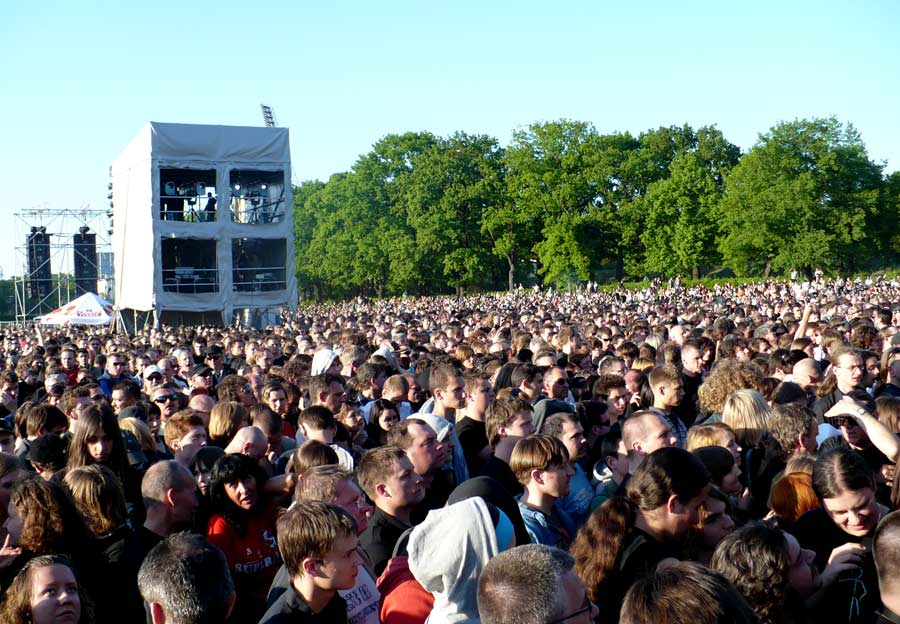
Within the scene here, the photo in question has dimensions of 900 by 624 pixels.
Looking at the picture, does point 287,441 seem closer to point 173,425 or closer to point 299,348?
point 173,425

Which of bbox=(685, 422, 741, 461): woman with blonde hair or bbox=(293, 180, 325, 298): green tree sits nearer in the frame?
bbox=(685, 422, 741, 461): woman with blonde hair

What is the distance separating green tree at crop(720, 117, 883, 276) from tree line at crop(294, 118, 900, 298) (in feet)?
0.32

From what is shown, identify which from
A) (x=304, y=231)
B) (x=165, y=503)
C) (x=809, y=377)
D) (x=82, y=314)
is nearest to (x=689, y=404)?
(x=809, y=377)

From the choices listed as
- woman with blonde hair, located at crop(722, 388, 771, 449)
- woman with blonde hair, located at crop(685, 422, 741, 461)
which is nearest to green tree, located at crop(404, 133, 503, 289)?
woman with blonde hair, located at crop(722, 388, 771, 449)

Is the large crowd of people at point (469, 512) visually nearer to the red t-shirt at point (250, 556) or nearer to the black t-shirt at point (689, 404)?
the red t-shirt at point (250, 556)

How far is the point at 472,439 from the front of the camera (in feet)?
22.5

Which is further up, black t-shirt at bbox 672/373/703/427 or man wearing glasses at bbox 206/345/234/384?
black t-shirt at bbox 672/373/703/427

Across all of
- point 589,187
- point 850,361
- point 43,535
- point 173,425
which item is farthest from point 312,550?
point 589,187

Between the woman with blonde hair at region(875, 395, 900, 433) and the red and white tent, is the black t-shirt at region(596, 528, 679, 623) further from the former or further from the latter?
the red and white tent

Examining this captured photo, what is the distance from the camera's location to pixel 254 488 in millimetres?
4953

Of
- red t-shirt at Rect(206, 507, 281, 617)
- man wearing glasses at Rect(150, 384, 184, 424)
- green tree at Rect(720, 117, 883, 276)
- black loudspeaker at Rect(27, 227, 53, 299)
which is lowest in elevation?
red t-shirt at Rect(206, 507, 281, 617)

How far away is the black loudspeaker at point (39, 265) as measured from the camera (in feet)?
182

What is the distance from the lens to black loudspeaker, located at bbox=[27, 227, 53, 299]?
5550 centimetres

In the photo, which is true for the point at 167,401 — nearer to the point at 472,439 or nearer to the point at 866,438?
the point at 472,439
